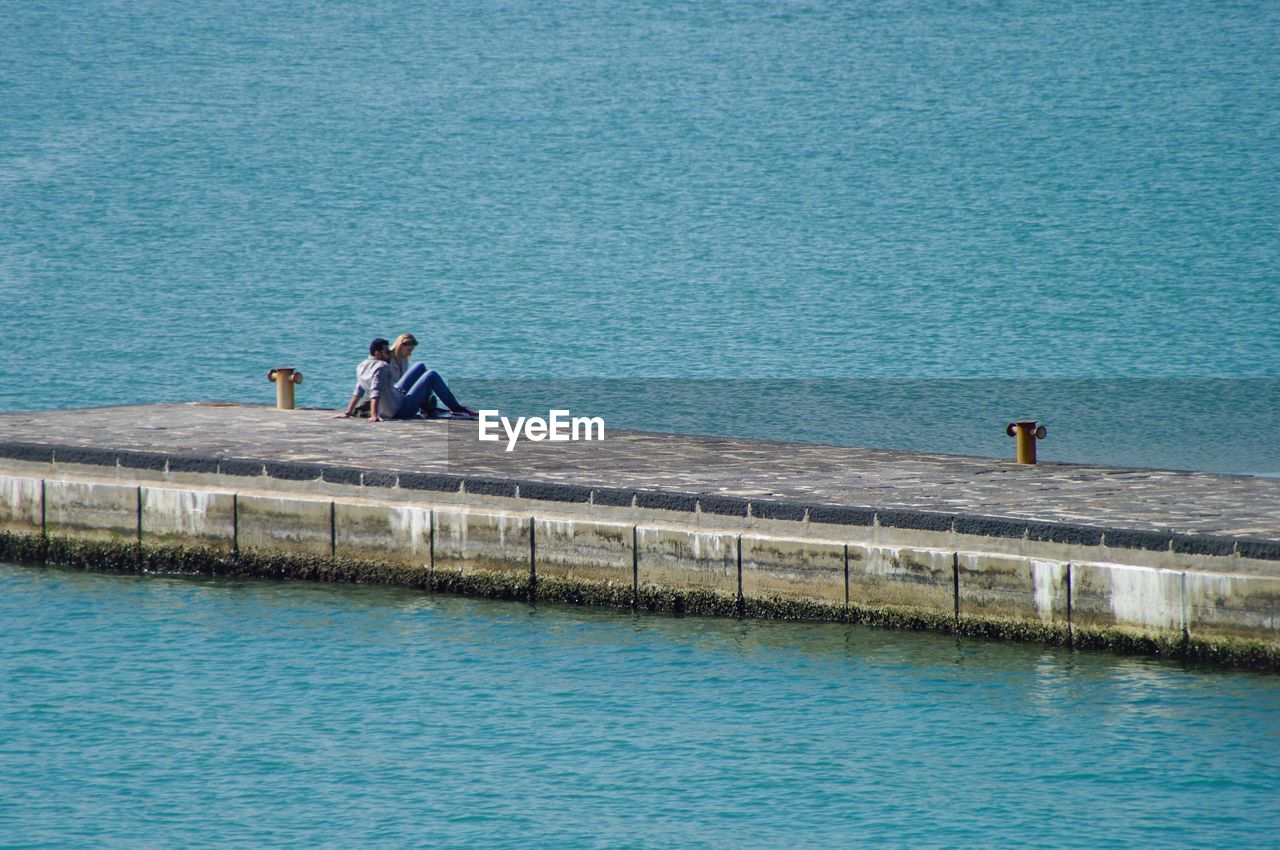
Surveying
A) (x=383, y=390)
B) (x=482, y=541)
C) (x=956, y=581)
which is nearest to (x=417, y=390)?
(x=383, y=390)

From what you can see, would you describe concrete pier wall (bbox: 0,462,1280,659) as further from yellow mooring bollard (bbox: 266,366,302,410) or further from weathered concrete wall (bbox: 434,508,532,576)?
yellow mooring bollard (bbox: 266,366,302,410)

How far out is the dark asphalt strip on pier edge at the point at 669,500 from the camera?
1124 cm

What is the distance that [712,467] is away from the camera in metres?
15.0

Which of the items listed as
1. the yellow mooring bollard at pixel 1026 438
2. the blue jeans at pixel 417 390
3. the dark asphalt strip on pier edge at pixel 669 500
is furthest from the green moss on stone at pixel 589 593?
the blue jeans at pixel 417 390

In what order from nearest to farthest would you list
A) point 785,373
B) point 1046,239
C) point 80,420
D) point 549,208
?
point 80,420
point 785,373
point 1046,239
point 549,208

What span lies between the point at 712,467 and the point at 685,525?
5.96 feet

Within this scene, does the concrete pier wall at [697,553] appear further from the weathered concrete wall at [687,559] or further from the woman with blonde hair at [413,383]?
the woman with blonde hair at [413,383]

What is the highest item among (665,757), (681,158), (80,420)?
(681,158)

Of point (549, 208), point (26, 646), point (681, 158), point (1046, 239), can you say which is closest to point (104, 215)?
point (549, 208)

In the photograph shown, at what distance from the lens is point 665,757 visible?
10.9 metres

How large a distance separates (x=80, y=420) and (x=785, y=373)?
29.9 metres

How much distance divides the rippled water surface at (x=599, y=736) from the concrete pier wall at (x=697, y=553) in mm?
298

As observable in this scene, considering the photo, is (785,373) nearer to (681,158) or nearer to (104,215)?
(681,158)

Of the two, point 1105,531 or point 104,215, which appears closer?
point 1105,531
